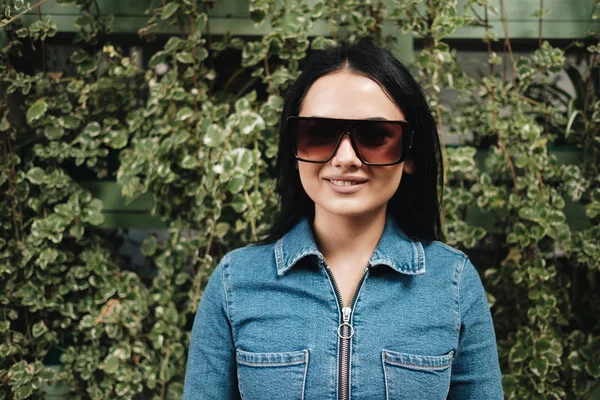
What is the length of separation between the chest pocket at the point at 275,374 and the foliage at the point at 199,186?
462 mm

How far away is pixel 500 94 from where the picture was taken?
4.76 feet

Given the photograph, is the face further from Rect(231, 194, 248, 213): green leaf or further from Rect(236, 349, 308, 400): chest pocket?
Rect(231, 194, 248, 213): green leaf

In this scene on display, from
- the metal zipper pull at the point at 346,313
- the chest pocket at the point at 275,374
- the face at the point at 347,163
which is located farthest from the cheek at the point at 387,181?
the chest pocket at the point at 275,374

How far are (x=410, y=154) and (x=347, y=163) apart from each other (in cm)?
20

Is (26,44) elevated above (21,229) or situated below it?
above

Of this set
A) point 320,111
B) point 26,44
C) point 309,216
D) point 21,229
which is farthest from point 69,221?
point 320,111

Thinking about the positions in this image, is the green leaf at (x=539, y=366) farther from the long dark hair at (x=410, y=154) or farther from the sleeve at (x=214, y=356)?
the sleeve at (x=214, y=356)

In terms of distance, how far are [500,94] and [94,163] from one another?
1.15 meters

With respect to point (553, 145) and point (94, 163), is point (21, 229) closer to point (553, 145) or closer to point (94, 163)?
point (94, 163)

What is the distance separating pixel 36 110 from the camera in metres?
1.43

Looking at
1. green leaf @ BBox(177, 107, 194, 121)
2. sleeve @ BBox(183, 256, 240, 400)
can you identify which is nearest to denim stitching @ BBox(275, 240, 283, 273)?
sleeve @ BBox(183, 256, 240, 400)

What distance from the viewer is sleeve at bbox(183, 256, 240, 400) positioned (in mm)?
981

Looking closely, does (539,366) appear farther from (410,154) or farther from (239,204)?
(239,204)

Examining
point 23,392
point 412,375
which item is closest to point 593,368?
point 412,375
